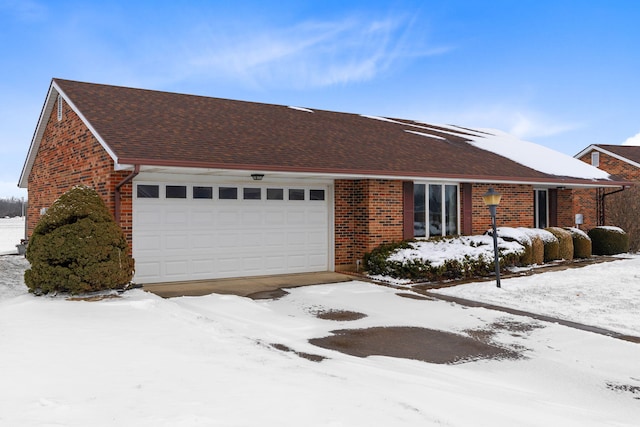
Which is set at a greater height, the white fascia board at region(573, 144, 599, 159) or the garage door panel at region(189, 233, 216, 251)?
the white fascia board at region(573, 144, 599, 159)

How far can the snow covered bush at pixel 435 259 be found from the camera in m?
11.8

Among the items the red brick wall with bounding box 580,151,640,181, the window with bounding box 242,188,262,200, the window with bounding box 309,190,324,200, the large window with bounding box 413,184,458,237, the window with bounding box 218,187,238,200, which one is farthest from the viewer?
the red brick wall with bounding box 580,151,640,181

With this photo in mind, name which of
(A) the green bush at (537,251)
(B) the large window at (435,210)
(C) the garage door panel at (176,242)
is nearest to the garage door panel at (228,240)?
(C) the garage door panel at (176,242)

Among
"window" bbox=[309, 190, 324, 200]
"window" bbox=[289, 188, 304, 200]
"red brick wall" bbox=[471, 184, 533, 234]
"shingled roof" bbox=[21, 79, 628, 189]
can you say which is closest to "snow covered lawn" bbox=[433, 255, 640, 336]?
"red brick wall" bbox=[471, 184, 533, 234]

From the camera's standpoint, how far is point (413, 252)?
12.2 meters

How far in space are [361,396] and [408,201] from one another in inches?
373

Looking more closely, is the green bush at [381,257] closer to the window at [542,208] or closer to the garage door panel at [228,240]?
the garage door panel at [228,240]

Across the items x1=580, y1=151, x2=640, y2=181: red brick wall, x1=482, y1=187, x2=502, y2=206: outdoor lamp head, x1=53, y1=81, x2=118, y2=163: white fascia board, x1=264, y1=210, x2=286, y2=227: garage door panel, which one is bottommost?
x1=264, y1=210, x2=286, y2=227: garage door panel

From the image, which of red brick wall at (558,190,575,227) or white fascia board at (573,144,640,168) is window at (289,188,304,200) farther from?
white fascia board at (573,144,640,168)

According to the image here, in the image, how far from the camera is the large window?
13.8 m

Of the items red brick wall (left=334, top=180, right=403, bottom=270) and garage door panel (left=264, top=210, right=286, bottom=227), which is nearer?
garage door panel (left=264, top=210, right=286, bottom=227)

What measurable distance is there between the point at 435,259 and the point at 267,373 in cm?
760

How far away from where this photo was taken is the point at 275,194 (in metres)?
12.4

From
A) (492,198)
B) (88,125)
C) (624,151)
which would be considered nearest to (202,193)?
(88,125)
